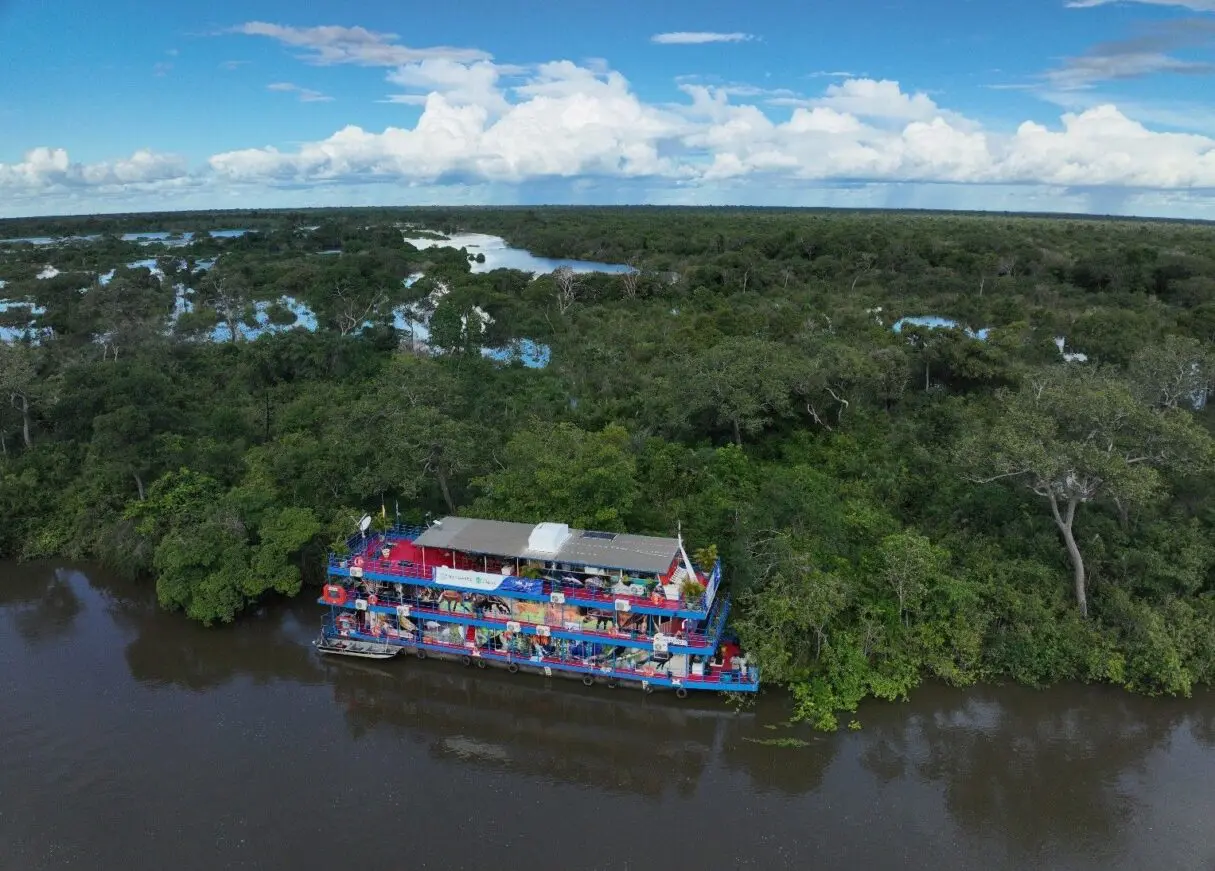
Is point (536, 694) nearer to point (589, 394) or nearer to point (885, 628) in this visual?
point (885, 628)

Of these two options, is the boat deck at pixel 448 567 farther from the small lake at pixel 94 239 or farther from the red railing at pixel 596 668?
the small lake at pixel 94 239

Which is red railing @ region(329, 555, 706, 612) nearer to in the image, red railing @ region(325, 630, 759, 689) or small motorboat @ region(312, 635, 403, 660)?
red railing @ region(325, 630, 759, 689)

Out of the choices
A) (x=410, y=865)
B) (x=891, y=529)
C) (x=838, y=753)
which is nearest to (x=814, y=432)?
(x=891, y=529)

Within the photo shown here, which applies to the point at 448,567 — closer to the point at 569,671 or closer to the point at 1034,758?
the point at 569,671

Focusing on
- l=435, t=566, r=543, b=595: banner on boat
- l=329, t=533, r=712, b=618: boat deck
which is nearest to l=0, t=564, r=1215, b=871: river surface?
l=329, t=533, r=712, b=618: boat deck

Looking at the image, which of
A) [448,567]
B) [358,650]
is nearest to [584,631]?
[448,567]

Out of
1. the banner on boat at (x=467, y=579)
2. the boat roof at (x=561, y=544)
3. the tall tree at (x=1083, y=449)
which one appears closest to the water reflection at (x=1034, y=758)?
the tall tree at (x=1083, y=449)

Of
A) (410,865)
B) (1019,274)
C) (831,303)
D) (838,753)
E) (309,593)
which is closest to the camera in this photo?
(410,865)
